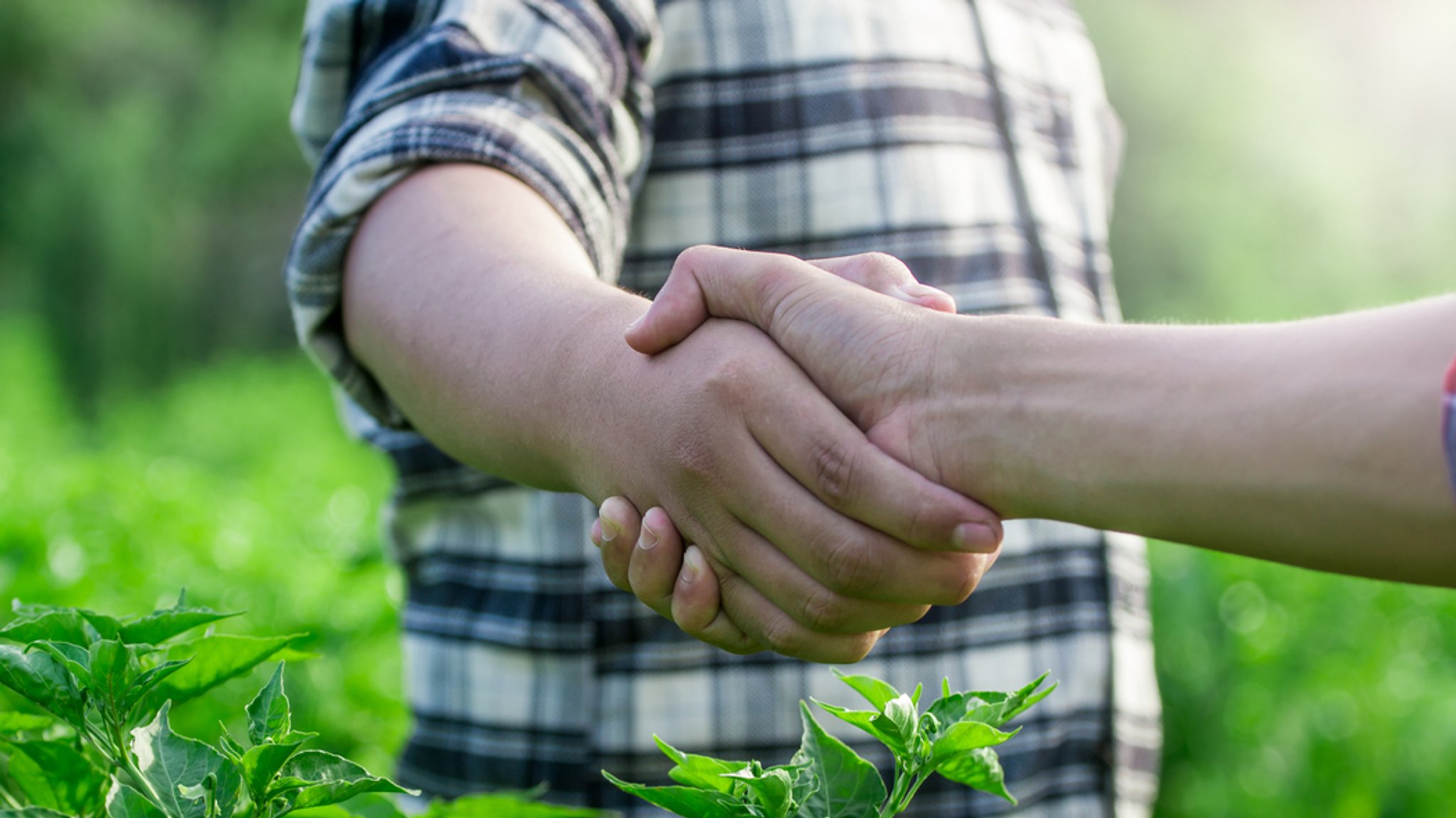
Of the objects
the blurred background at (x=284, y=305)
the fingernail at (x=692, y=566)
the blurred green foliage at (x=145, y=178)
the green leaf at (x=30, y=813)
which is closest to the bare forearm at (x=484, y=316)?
the fingernail at (x=692, y=566)

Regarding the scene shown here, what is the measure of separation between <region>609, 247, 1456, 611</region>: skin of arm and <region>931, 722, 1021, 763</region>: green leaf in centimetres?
26

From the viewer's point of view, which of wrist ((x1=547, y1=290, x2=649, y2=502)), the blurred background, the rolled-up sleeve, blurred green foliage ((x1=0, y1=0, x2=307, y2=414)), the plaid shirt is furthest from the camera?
blurred green foliage ((x1=0, y1=0, x2=307, y2=414))

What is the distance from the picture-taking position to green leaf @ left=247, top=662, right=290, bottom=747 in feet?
1.74

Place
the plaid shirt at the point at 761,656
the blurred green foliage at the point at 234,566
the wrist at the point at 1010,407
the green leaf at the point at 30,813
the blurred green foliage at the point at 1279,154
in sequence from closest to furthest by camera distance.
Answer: the green leaf at the point at 30,813 → the wrist at the point at 1010,407 → the plaid shirt at the point at 761,656 → the blurred green foliage at the point at 234,566 → the blurred green foliage at the point at 1279,154

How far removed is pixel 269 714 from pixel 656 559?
0.35 metres

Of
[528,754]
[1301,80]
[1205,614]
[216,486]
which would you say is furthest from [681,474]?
[1301,80]

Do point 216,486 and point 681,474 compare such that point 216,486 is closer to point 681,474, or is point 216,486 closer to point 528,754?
point 528,754

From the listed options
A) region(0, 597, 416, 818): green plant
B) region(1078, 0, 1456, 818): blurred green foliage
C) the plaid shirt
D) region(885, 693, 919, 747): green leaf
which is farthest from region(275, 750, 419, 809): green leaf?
region(1078, 0, 1456, 818): blurred green foliage

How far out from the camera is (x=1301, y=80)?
943cm

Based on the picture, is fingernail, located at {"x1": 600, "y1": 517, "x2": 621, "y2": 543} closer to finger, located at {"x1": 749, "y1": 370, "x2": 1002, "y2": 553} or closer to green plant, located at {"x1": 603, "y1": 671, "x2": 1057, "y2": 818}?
finger, located at {"x1": 749, "y1": 370, "x2": 1002, "y2": 553}

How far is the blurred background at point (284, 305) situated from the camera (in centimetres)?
258

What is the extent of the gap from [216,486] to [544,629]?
119 inches

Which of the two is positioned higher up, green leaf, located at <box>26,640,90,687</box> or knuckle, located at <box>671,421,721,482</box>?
knuckle, located at <box>671,421,721,482</box>

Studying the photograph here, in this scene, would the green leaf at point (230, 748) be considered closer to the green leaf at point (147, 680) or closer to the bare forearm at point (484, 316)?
the green leaf at point (147, 680)
